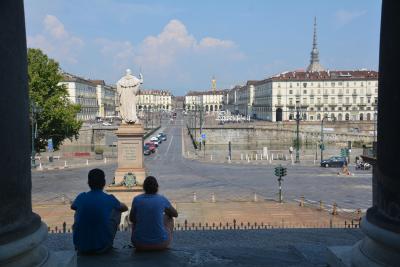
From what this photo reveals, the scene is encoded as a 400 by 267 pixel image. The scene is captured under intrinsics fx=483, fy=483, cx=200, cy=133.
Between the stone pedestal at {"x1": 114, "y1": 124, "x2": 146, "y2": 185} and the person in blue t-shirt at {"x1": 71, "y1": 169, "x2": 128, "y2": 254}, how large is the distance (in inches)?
547

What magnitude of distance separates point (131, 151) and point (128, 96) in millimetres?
2323

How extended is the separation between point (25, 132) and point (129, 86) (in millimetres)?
16262

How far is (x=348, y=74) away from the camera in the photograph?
438ft

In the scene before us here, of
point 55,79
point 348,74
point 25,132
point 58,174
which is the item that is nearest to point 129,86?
point 25,132

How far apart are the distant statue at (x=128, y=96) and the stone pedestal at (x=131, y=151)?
0.48 metres

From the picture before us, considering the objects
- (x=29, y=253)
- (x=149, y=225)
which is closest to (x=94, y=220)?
(x=149, y=225)

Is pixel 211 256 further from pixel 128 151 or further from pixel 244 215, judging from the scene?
pixel 244 215

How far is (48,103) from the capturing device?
45.2m

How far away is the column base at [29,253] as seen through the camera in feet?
12.2

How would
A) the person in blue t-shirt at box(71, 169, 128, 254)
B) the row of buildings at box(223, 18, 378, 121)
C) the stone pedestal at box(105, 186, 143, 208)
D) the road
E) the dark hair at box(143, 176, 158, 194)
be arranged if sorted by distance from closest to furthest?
the person in blue t-shirt at box(71, 169, 128, 254) → the dark hair at box(143, 176, 158, 194) → the stone pedestal at box(105, 186, 143, 208) → the road → the row of buildings at box(223, 18, 378, 121)

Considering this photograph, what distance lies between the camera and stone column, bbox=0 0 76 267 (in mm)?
3816

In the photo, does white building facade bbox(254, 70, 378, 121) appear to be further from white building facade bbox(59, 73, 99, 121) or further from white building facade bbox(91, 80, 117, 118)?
white building facade bbox(91, 80, 117, 118)

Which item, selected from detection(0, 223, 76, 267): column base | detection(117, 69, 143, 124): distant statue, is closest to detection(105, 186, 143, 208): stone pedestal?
detection(117, 69, 143, 124): distant statue

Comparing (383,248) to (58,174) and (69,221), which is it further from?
(58,174)
